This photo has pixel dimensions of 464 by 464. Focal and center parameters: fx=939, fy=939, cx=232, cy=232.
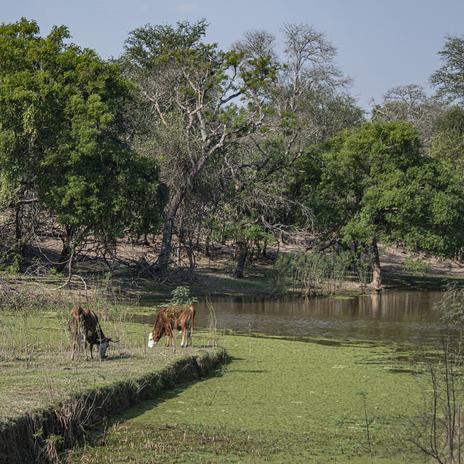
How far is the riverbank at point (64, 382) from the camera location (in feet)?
32.0

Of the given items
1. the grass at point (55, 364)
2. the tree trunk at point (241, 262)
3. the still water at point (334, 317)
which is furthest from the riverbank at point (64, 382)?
the tree trunk at point (241, 262)

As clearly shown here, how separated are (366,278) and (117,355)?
26288 millimetres

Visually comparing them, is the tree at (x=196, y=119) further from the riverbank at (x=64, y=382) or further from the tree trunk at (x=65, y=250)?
the riverbank at (x=64, y=382)

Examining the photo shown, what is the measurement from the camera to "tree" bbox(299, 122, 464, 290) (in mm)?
37812

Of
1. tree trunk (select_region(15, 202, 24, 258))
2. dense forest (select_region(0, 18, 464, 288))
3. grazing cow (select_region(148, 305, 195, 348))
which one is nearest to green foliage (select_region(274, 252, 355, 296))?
dense forest (select_region(0, 18, 464, 288))

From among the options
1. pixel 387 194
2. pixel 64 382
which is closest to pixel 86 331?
pixel 64 382

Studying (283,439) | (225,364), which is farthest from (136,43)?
(283,439)

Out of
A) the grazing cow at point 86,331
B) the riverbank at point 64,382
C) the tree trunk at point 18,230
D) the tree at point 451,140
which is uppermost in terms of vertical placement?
the tree at point 451,140

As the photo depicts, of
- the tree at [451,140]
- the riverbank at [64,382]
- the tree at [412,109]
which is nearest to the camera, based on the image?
the riverbank at [64,382]

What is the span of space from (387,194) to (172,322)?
70.2 feet

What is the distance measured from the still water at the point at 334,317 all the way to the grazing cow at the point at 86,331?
8.42 meters

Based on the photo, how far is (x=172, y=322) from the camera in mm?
17672

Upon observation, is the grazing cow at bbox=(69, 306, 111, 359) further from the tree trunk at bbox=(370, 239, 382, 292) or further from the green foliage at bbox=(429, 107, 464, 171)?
the green foliage at bbox=(429, 107, 464, 171)

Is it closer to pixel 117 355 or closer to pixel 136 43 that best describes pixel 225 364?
pixel 117 355
